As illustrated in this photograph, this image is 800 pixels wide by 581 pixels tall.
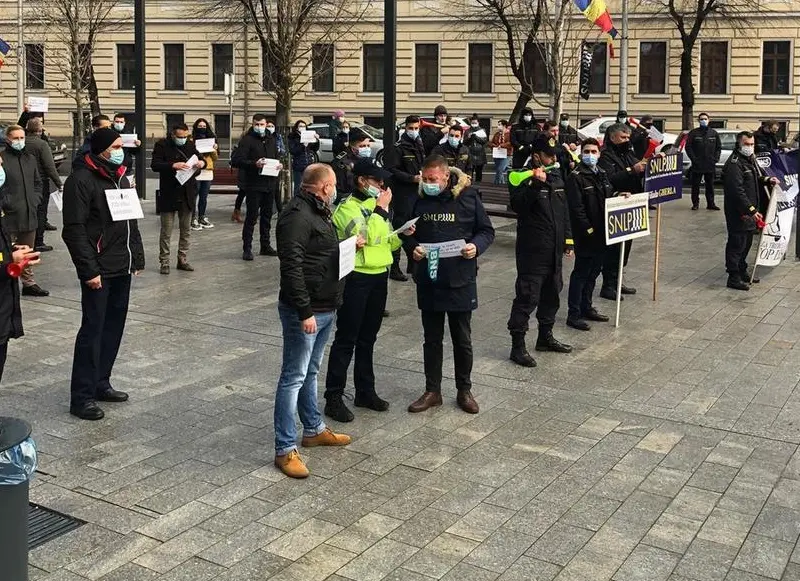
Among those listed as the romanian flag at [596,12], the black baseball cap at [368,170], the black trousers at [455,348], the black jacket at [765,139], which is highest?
the romanian flag at [596,12]

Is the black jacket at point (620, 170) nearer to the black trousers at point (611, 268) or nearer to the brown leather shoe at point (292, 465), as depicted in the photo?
the black trousers at point (611, 268)

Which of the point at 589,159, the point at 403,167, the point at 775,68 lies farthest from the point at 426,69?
the point at 589,159

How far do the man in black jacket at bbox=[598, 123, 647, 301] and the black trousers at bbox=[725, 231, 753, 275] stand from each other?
154 cm

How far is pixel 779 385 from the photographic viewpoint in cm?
829

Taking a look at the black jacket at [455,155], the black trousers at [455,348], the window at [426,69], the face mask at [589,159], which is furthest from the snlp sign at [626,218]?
the window at [426,69]

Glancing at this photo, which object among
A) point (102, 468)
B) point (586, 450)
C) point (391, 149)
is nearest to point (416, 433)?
point (586, 450)

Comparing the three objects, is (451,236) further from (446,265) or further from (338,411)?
(338,411)

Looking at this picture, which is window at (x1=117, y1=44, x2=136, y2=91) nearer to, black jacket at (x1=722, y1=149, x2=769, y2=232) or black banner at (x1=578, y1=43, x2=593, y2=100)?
black banner at (x1=578, y1=43, x2=593, y2=100)

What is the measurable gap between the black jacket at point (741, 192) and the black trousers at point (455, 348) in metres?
5.87

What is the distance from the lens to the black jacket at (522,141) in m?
14.8

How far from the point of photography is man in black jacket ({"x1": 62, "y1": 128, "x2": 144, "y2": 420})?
714 centimetres

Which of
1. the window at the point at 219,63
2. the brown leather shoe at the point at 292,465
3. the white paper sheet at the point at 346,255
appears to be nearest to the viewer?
the brown leather shoe at the point at 292,465

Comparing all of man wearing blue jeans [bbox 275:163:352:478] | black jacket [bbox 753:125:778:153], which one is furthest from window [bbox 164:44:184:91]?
man wearing blue jeans [bbox 275:163:352:478]

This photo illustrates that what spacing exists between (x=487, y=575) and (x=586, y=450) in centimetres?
197
